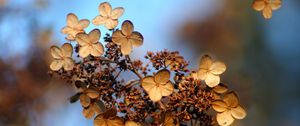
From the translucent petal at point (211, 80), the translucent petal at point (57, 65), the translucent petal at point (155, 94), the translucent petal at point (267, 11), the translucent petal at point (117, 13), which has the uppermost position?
the translucent petal at point (267, 11)

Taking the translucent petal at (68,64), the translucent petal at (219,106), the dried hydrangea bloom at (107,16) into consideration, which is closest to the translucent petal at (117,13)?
the dried hydrangea bloom at (107,16)

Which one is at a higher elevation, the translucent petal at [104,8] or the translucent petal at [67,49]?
the translucent petal at [104,8]

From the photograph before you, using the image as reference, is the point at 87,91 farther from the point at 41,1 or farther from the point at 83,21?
the point at 41,1

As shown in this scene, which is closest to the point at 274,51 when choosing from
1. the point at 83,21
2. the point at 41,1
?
the point at 41,1

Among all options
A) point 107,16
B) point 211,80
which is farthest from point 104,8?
point 211,80

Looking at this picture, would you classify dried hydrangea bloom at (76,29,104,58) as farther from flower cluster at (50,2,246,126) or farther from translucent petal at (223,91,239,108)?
translucent petal at (223,91,239,108)

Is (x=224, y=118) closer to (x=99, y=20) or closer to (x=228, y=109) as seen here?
(x=228, y=109)

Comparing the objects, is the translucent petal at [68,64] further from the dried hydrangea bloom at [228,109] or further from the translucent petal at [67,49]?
the dried hydrangea bloom at [228,109]
